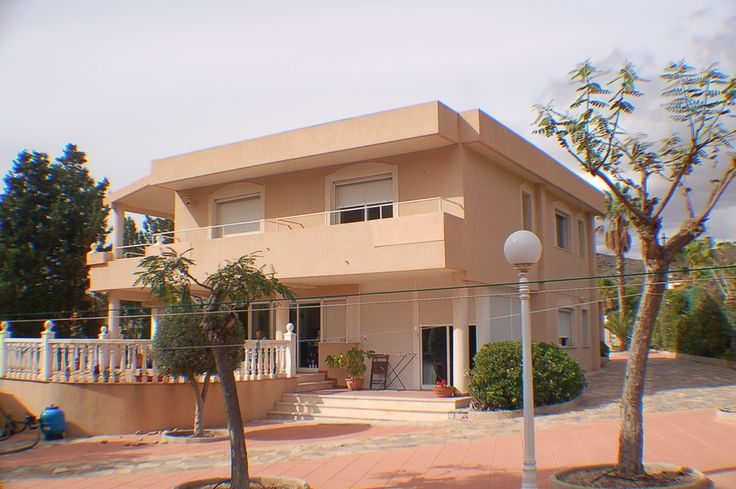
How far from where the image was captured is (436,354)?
18.3 m

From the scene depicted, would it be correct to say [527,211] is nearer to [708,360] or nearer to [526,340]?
[708,360]

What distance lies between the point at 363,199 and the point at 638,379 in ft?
37.2

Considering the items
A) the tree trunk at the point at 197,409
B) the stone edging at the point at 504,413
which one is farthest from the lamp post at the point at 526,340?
the tree trunk at the point at 197,409

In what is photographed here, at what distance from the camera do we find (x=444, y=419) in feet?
48.9

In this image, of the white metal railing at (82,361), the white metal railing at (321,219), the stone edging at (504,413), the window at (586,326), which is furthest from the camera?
the window at (586,326)

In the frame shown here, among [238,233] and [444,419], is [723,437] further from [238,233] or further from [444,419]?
[238,233]

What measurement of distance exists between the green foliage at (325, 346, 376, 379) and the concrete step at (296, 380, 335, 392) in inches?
22.7

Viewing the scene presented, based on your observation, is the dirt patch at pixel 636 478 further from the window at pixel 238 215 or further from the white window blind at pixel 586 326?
the white window blind at pixel 586 326

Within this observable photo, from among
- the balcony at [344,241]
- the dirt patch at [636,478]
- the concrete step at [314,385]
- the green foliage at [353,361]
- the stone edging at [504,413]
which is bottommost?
the stone edging at [504,413]

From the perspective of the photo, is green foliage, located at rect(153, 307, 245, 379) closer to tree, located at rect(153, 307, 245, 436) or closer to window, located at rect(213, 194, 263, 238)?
tree, located at rect(153, 307, 245, 436)

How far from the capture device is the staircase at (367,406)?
15.2m

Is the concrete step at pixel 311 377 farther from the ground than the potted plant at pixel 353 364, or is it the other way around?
the potted plant at pixel 353 364

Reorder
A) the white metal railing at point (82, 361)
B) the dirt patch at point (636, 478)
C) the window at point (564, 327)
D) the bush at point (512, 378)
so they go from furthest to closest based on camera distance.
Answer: the window at point (564, 327) → the white metal railing at point (82, 361) → the bush at point (512, 378) → the dirt patch at point (636, 478)

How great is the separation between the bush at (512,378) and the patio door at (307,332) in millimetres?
6255
